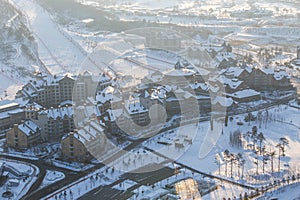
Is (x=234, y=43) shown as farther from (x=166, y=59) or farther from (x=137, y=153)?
(x=137, y=153)

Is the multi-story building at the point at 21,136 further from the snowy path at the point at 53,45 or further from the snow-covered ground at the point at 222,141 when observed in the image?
the snowy path at the point at 53,45

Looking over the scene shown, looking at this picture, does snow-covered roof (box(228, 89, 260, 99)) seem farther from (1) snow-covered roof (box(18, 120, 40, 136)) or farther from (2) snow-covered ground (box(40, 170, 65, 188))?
(2) snow-covered ground (box(40, 170, 65, 188))

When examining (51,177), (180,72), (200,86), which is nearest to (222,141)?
(200,86)

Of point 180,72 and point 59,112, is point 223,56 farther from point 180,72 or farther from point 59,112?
point 59,112

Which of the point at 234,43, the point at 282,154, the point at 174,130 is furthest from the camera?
the point at 234,43

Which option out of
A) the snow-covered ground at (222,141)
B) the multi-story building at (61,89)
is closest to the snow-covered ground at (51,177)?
the snow-covered ground at (222,141)

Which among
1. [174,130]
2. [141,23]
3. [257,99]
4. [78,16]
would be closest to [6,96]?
[174,130]
